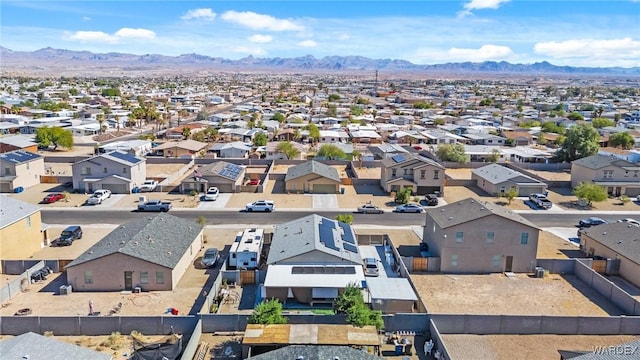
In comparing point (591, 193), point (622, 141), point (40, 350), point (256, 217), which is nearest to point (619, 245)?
point (591, 193)

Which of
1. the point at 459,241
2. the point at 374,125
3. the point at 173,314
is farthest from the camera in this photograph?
the point at 374,125

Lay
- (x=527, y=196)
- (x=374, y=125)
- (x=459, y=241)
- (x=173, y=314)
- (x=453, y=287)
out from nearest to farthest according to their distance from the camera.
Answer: (x=173, y=314) < (x=453, y=287) < (x=459, y=241) < (x=527, y=196) < (x=374, y=125)

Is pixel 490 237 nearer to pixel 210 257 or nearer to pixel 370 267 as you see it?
pixel 370 267

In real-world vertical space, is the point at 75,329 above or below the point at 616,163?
below

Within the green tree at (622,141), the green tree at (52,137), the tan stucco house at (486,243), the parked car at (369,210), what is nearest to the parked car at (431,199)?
the parked car at (369,210)

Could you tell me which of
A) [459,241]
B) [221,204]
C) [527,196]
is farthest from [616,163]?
[221,204]

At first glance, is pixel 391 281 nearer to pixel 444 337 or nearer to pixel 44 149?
pixel 444 337

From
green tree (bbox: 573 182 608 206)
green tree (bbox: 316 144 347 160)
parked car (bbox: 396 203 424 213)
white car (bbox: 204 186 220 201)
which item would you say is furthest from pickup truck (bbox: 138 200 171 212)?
green tree (bbox: 573 182 608 206)
